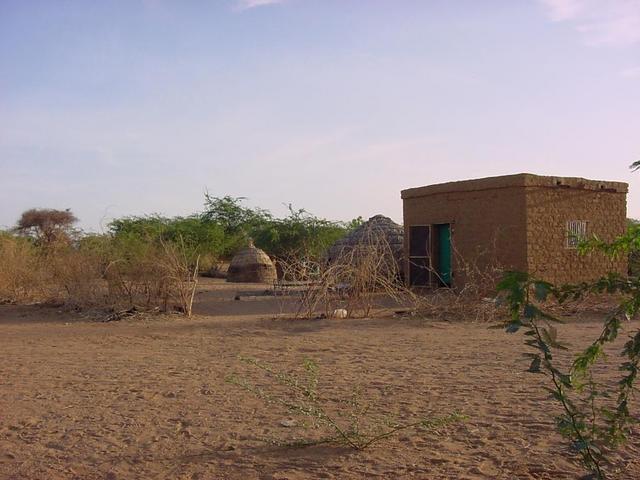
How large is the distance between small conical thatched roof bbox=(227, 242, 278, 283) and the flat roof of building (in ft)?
26.7

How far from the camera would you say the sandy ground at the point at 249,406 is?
13.4ft

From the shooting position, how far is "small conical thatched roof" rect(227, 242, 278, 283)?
76.4ft

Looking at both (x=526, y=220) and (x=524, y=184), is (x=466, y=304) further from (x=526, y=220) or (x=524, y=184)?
(x=524, y=184)

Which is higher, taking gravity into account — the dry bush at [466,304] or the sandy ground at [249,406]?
the dry bush at [466,304]

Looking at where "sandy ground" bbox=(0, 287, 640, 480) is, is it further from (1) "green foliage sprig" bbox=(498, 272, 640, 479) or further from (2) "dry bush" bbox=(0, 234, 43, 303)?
(2) "dry bush" bbox=(0, 234, 43, 303)

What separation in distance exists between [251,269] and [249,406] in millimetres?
17895

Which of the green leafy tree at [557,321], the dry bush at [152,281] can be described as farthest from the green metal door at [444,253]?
the green leafy tree at [557,321]

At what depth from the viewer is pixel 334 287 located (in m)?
11.9

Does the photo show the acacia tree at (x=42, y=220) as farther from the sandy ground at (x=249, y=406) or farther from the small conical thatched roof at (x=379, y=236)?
the sandy ground at (x=249, y=406)

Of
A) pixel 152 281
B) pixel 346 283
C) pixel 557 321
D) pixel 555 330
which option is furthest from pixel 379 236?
pixel 557 321

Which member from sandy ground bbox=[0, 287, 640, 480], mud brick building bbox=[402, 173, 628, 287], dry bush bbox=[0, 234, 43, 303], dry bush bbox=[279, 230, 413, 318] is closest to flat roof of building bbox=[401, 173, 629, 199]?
mud brick building bbox=[402, 173, 628, 287]

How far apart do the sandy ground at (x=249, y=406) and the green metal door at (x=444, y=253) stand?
674 centimetres

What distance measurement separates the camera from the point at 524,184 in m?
14.1

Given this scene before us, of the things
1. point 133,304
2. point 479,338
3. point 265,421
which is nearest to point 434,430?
point 265,421
